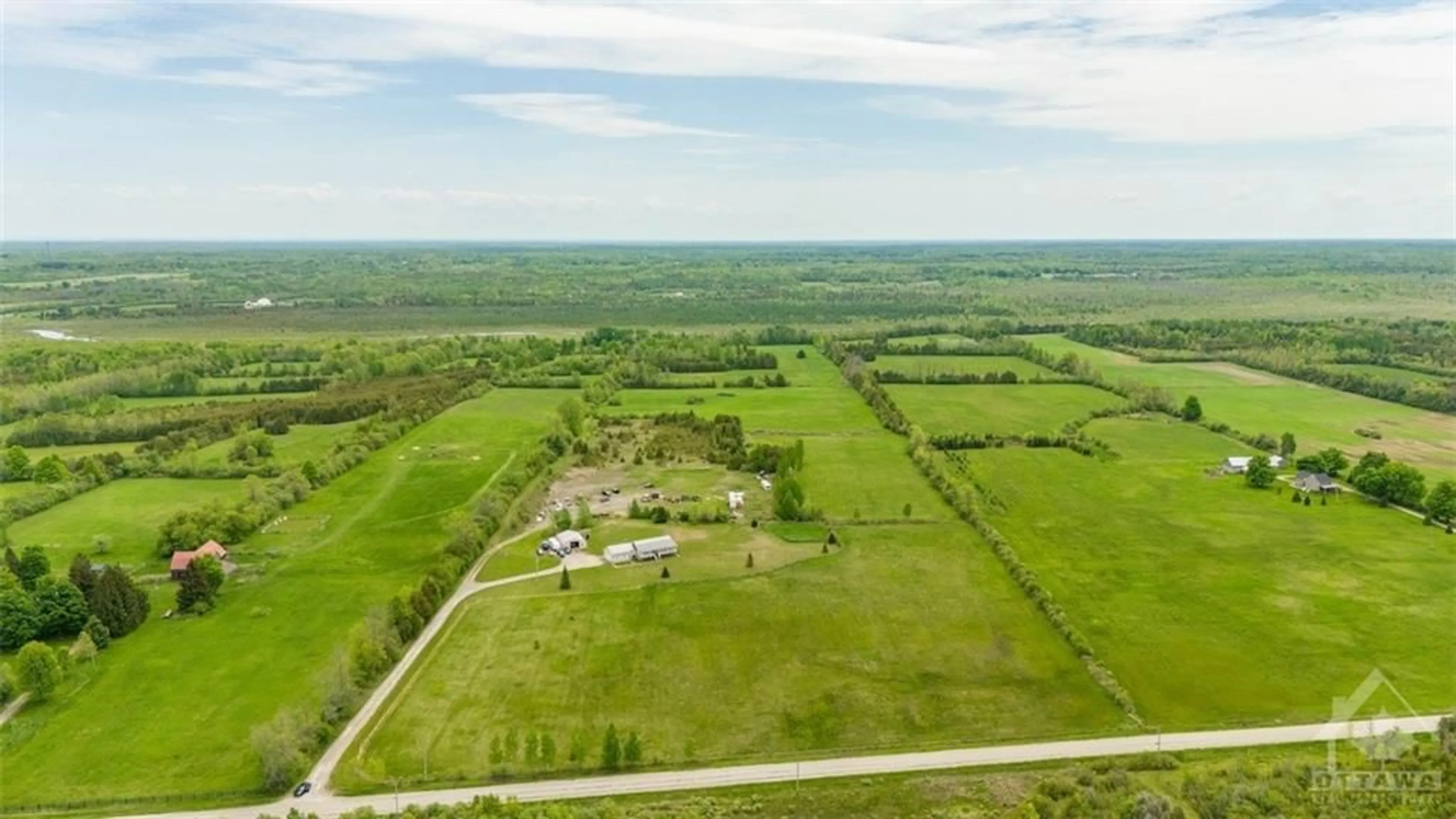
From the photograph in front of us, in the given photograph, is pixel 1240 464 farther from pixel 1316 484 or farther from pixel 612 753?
pixel 612 753

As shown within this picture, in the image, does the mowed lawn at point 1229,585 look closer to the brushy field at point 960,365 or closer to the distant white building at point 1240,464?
the distant white building at point 1240,464

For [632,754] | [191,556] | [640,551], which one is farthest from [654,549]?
[191,556]

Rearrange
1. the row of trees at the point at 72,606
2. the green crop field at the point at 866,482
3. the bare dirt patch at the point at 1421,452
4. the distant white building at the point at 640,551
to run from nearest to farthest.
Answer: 1. the row of trees at the point at 72,606
2. the distant white building at the point at 640,551
3. the green crop field at the point at 866,482
4. the bare dirt patch at the point at 1421,452

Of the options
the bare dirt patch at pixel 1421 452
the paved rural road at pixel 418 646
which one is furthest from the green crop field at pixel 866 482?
the bare dirt patch at pixel 1421 452

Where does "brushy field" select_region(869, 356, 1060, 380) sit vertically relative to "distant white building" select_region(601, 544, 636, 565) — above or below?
above

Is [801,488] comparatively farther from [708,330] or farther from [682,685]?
[708,330]

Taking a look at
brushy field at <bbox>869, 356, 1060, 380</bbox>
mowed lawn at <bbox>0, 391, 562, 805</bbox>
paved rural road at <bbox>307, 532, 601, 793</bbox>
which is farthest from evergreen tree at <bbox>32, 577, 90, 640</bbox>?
brushy field at <bbox>869, 356, 1060, 380</bbox>

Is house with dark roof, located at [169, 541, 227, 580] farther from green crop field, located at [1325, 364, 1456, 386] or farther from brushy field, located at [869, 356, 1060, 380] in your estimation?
green crop field, located at [1325, 364, 1456, 386]

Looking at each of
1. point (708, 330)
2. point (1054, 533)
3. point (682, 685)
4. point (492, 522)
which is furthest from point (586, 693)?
point (708, 330)
